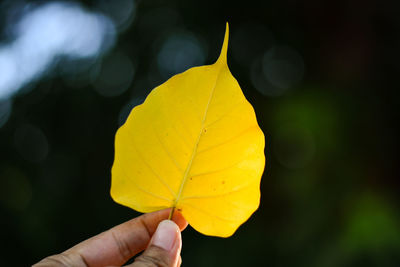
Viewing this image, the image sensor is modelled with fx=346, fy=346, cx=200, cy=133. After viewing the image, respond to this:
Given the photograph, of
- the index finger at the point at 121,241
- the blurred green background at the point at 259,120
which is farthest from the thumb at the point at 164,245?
the blurred green background at the point at 259,120

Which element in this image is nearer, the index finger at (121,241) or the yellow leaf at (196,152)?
the yellow leaf at (196,152)

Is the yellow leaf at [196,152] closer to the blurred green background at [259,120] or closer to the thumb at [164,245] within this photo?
the thumb at [164,245]

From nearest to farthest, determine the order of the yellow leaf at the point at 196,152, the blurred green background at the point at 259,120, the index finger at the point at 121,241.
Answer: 1. the yellow leaf at the point at 196,152
2. the index finger at the point at 121,241
3. the blurred green background at the point at 259,120

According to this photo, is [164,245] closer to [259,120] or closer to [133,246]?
[133,246]

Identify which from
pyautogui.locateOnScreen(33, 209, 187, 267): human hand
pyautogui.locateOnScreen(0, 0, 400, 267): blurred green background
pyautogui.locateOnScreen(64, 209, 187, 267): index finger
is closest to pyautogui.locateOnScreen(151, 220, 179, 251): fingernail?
pyautogui.locateOnScreen(33, 209, 187, 267): human hand

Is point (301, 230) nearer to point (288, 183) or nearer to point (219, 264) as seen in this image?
point (288, 183)

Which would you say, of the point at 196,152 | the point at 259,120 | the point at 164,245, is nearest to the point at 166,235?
the point at 164,245

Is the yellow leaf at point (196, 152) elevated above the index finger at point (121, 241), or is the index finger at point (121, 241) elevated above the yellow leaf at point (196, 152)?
the yellow leaf at point (196, 152)
